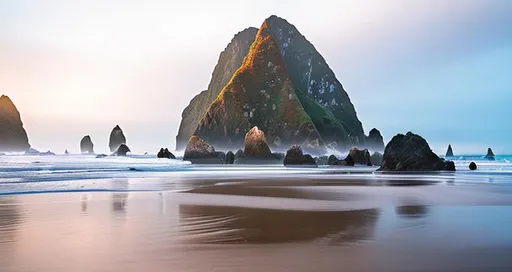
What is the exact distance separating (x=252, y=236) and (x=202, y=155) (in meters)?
92.2

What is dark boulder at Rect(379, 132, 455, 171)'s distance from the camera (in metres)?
54.5

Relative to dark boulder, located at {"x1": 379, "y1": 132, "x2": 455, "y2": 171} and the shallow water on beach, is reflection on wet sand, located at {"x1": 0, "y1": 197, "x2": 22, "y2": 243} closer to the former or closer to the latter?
the shallow water on beach

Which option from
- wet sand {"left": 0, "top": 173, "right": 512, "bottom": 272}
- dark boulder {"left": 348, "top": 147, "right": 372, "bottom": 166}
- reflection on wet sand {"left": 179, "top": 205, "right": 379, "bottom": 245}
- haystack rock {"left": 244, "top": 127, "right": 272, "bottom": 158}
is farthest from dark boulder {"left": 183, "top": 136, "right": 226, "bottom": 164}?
reflection on wet sand {"left": 179, "top": 205, "right": 379, "bottom": 245}

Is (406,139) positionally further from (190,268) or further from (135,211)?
(190,268)

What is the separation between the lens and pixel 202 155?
10100 centimetres

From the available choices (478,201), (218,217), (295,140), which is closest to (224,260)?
(218,217)

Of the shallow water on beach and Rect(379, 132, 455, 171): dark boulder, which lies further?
Rect(379, 132, 455, 171): dark boulder

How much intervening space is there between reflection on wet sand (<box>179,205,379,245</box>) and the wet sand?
2 centimetres


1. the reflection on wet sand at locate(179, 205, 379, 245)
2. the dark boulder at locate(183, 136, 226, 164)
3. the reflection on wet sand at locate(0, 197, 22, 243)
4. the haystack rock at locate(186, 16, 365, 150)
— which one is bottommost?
the reflection on wet sand at locate(179, 205, 379, 245)

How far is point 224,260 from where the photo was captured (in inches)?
286

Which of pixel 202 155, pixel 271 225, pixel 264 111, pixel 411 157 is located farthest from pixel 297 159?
pixel 264 111

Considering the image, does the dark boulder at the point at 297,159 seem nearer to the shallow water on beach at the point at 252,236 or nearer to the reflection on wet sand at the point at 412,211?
the shallow water on beach at the point at 252,236

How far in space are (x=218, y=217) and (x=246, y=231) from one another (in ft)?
8.29

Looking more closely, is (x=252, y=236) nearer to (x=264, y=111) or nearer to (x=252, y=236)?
(x=252, y=236)
